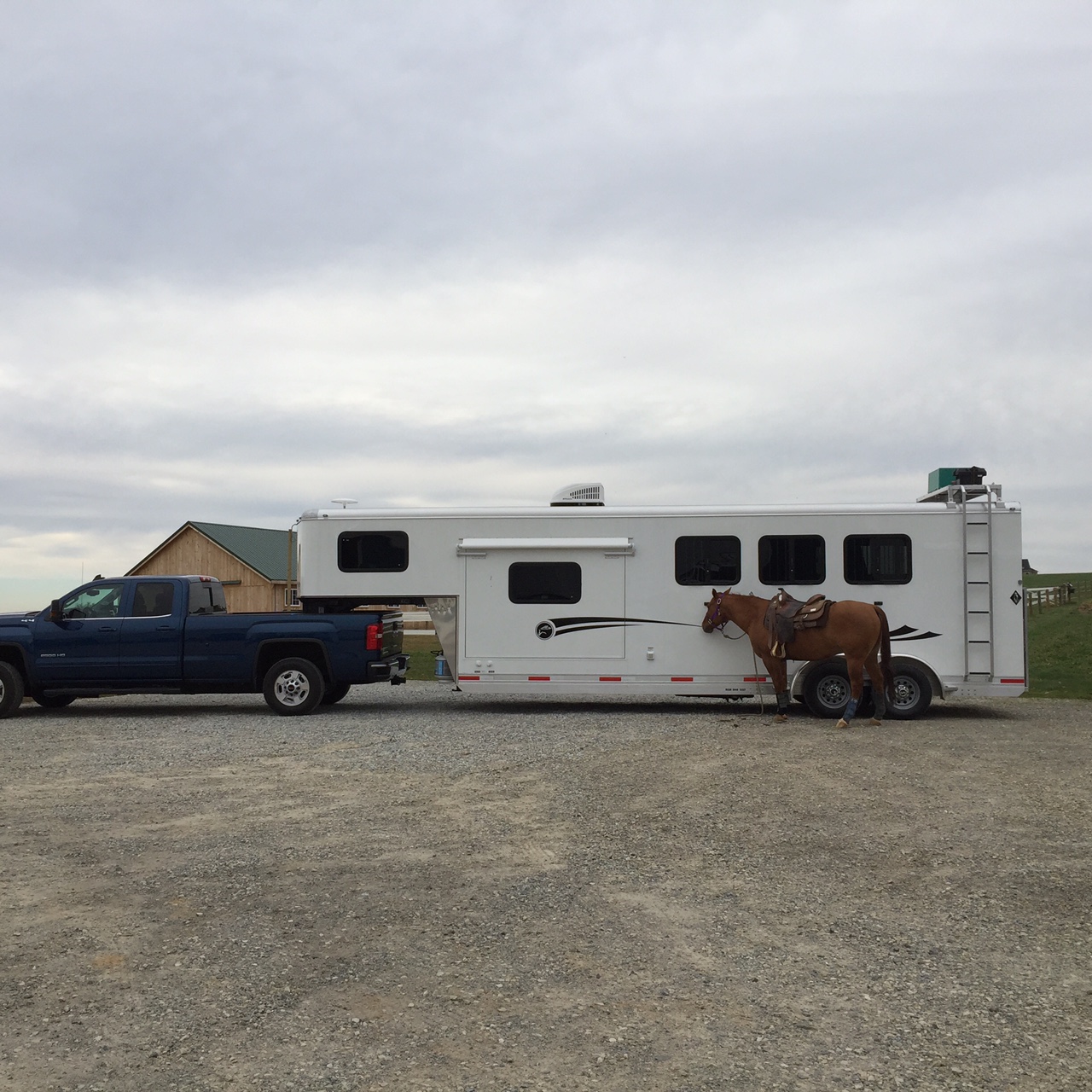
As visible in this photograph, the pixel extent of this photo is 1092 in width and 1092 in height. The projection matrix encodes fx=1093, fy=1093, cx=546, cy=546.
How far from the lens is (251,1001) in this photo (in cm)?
467

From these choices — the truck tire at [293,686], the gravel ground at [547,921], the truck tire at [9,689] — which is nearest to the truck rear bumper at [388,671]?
the truck tire at [293,686]

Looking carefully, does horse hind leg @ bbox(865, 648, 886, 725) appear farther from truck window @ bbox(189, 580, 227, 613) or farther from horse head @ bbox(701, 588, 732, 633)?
truck window @ bbox(189, 580, 227, 613)

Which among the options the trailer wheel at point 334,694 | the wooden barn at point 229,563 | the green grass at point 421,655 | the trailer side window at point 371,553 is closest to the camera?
the trailer side window at point 371,553

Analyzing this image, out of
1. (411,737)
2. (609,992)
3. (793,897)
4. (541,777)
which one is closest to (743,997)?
(609,992)

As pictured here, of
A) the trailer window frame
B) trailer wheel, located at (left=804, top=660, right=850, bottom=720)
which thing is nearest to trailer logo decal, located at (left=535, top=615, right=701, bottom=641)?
the trailer window frame

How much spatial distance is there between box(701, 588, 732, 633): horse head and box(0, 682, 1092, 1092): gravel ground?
3.58 metres

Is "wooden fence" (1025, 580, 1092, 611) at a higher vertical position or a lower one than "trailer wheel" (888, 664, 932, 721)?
higher

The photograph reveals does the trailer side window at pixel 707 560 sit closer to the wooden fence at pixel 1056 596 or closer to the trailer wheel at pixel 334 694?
the trailer wheel at pixel 334 694

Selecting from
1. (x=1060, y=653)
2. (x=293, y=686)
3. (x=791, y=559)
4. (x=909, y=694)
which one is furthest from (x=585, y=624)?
(x=1060, y=653)

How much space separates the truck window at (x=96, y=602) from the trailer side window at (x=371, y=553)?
317 centimetres

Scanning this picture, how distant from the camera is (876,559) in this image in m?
14.8

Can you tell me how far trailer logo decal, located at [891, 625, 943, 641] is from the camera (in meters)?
14.6

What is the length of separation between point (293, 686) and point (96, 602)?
3109 millimetres

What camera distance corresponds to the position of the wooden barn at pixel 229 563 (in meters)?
38.8
